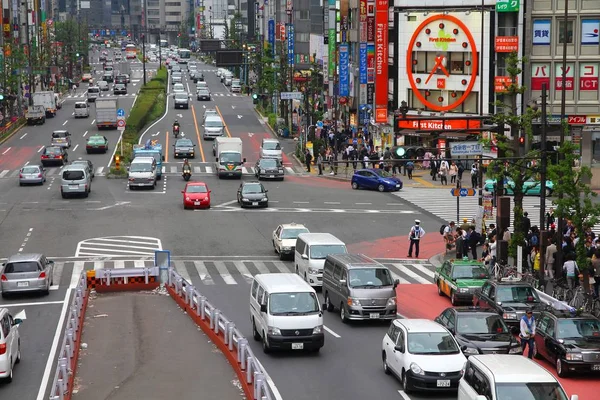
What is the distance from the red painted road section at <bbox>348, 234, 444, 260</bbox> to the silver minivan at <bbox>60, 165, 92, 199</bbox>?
20.5m

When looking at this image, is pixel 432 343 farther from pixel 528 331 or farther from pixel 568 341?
pixel 568 341

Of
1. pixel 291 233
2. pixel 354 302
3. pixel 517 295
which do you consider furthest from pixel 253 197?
pixel 517 295

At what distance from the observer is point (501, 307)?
98.6 ft

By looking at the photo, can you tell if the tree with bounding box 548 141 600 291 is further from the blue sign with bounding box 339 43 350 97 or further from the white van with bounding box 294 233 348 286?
the blue sign with bounding box 339 43 350 97

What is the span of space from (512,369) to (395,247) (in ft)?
91.6

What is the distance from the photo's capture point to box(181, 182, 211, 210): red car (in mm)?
57906

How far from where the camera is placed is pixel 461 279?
114ft

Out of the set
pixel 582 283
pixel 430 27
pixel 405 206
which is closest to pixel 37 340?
pixel 582 283

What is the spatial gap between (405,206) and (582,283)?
88.0 ft

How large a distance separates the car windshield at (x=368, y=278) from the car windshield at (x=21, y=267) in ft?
38.5

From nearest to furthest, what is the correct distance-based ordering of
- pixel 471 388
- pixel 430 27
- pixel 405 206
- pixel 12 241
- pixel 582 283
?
pixel 471 388 → pixel 582 283 → pixel 12 241 → pixel 405 206 → pixel 430 27

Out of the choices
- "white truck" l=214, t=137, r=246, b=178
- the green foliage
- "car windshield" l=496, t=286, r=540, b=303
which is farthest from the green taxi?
"white truck" l=214, t=137, r=246, b=178

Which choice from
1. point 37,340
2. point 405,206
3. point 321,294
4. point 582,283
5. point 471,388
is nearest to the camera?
point 471,388

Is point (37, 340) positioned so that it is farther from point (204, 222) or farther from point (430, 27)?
point (430, 27)
